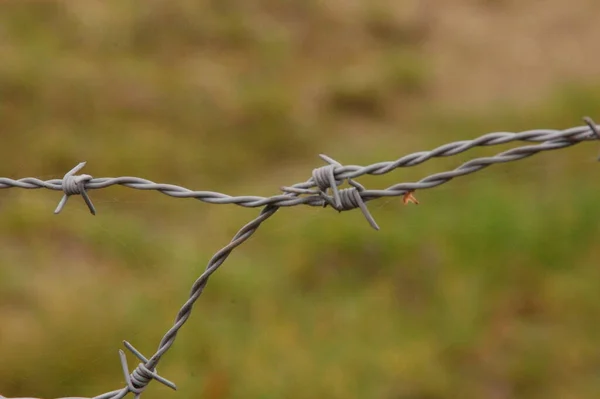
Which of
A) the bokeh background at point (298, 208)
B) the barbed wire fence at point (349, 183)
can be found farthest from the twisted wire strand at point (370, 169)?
the bokeh background at point (298, 208)

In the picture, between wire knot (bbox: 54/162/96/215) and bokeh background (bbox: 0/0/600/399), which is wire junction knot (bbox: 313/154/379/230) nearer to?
wire knot (bbox: 54/162/96/215)

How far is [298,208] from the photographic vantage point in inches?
153

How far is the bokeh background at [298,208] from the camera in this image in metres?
2.83

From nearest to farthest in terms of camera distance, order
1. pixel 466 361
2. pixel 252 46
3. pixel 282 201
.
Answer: pixel 282 201 < pixel 466 361 < pixel 252 46

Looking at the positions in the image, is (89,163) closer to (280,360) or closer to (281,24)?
(280,360)

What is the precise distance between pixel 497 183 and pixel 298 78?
2152mm

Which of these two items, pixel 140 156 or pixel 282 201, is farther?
pixel 140 156

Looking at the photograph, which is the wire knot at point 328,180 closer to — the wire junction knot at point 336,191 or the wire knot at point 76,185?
the wire junction knot at point 336,191

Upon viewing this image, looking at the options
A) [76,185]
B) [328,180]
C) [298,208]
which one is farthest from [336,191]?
[298,208]

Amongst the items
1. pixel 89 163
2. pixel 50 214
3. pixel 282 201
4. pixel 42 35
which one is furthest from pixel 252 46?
pixel 282 201

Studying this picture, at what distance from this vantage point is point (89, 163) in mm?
4234

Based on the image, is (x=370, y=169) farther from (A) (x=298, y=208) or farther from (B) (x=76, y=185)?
(A) (x=298, y=208)

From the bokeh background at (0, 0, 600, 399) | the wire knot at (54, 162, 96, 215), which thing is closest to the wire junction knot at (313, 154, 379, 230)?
the wire knot at (54, 162, 96, 215)

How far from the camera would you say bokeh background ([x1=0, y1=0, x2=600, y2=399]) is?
2.83 meters
